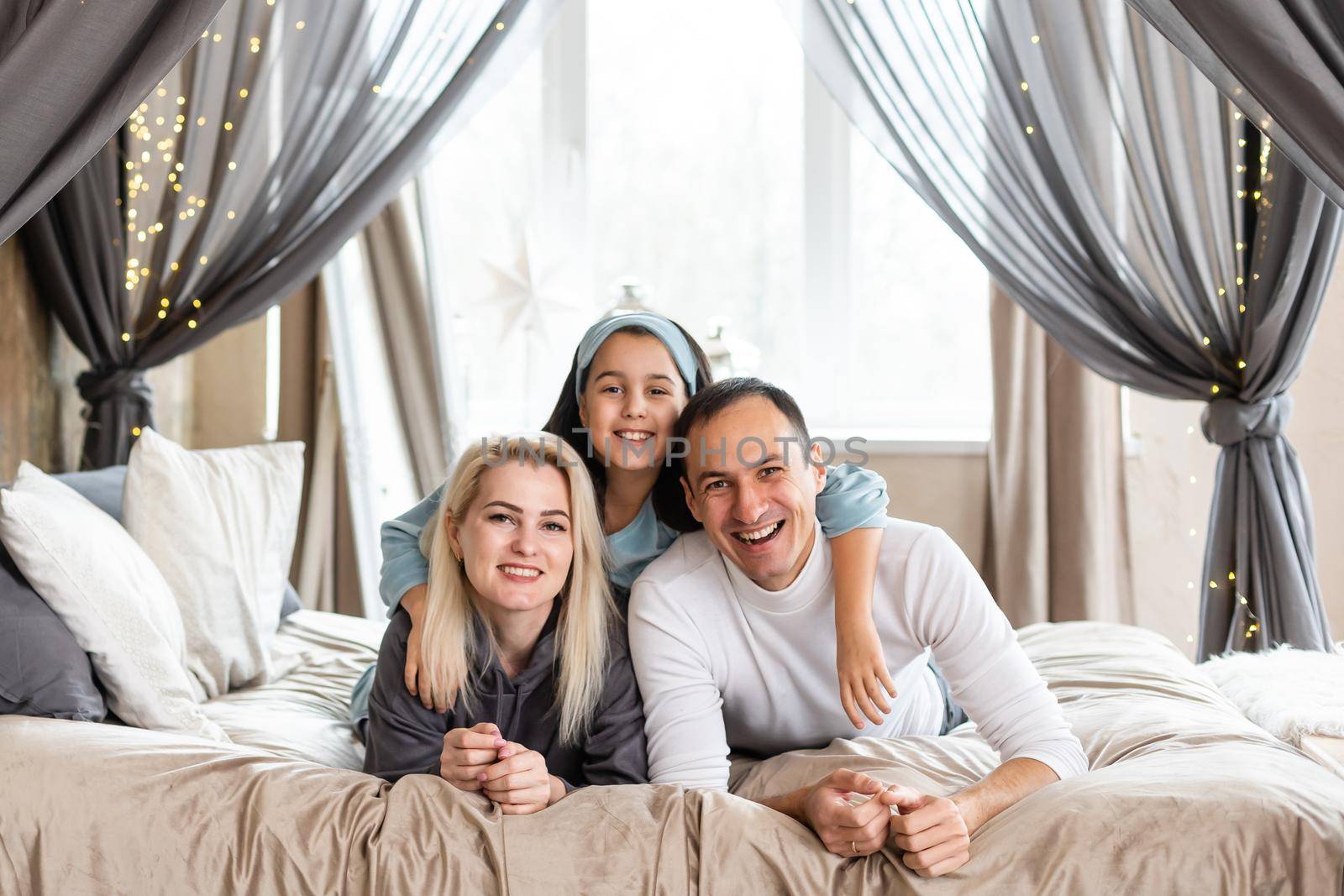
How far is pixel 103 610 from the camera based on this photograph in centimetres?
177

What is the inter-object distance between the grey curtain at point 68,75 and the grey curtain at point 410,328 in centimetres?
184

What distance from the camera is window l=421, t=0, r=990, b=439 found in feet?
12.1

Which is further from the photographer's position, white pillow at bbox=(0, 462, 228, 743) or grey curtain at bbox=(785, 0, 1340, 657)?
grey curtain at bbox=(785, 0, 1340, 657)

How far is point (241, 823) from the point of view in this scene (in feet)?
4.68

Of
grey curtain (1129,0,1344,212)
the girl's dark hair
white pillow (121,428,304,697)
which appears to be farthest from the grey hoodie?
grey curtain (1129,0,1344,212)

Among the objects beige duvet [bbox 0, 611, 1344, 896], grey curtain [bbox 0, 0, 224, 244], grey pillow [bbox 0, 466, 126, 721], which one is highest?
grey curtain [bbox 0, 0, 224, 244]

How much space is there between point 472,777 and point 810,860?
1.48 ft

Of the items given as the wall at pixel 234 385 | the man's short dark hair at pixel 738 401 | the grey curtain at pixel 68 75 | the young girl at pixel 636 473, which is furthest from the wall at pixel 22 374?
the man's short dark hair at pixel 738 401

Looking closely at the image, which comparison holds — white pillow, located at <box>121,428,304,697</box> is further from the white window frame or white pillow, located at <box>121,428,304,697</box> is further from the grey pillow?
the white window frame

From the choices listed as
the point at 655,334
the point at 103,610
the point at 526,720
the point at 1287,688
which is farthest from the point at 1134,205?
the point at 103,610

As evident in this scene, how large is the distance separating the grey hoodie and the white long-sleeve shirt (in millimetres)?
39

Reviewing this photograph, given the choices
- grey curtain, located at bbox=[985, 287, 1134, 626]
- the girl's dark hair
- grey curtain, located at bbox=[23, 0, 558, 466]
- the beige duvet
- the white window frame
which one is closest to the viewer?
the beige duvet

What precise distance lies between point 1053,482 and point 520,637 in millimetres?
2117

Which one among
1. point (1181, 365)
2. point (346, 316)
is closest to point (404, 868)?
point (1181, 365)
